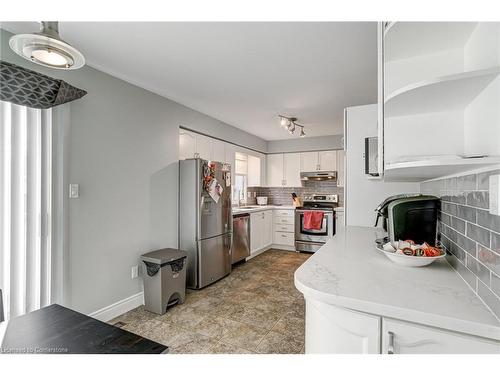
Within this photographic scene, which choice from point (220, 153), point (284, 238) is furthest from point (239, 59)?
point (284, 238)

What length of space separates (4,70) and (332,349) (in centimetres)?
245

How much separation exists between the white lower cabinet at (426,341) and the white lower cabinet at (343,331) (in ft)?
0.11

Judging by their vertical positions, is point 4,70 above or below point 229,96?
below

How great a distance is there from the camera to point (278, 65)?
2287mm

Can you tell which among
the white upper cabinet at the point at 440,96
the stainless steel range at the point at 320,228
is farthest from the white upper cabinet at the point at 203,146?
the white upper cabinet at the point at 440,96

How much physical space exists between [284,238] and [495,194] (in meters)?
4.62

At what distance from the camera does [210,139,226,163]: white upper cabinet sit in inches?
157

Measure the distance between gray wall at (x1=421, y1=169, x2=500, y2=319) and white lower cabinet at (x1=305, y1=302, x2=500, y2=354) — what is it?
0.13 m

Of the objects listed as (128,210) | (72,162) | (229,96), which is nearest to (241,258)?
(128,210)

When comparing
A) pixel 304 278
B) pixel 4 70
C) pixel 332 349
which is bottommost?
pixel 332 349

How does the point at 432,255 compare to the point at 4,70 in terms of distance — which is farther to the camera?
the point at 4,70

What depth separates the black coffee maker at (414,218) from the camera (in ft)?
4.66
